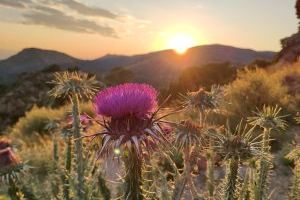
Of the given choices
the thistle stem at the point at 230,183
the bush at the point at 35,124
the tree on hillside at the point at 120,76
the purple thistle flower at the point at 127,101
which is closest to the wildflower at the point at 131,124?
the purple thistle flower at the point at 127,101

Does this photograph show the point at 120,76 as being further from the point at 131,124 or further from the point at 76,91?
the point at 131,124

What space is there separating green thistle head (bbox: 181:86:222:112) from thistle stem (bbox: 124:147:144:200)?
5.31 ft

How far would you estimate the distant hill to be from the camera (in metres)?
100

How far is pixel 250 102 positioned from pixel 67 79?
539 inches

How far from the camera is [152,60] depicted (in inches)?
4397

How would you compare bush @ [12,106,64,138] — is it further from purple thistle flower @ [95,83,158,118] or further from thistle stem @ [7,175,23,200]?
purple thistle flower @ [95,83,158,118]

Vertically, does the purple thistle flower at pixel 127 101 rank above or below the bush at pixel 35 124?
above

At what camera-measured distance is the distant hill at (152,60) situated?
330 ft

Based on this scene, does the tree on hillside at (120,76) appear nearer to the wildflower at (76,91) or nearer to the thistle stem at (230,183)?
the wildflower at (76,91)

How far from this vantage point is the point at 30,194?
212 inches

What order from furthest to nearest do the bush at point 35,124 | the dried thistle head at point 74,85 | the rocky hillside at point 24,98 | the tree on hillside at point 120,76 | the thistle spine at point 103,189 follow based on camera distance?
the tree on hillside at point 120,76 < the rocky hillside at point 24,98 < the bush at point 35,124 < the thistle spine at point 103,189 < the dried thistle head at point 74,85

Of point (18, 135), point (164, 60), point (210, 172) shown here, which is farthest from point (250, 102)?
point (164, 60)

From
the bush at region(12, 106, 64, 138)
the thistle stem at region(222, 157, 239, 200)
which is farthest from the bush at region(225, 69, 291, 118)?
the thistle stem at region(222, 157, 239, 200)

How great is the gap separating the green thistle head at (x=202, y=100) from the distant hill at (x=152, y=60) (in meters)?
83.9
